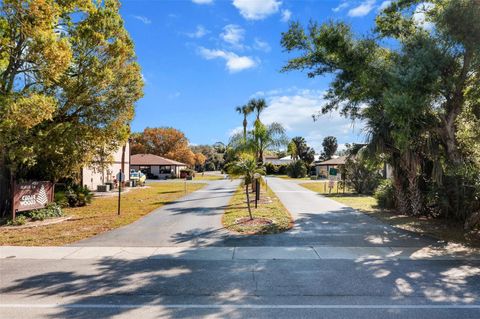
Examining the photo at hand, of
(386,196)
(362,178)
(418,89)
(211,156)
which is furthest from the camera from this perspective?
(211,156)

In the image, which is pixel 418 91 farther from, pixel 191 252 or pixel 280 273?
pixel 191 252

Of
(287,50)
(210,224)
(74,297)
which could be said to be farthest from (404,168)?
(74,297)

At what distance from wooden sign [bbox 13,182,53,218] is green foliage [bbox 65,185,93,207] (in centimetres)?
392

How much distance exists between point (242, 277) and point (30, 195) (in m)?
11.4

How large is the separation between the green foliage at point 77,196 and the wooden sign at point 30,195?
12.9 feet

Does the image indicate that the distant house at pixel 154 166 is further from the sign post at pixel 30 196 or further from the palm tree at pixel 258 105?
the sign post at pixel 30 196

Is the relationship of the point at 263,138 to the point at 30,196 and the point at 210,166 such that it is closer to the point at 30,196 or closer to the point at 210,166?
the point at 30,196

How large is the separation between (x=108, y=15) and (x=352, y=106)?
36.7ft

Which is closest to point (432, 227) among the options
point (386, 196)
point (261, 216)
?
point (386, 196)

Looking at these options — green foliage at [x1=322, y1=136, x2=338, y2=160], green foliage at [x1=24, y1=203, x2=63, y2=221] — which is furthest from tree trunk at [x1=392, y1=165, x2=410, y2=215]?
green foliage at [x1=322, y1=136, x2=338, y2=160]

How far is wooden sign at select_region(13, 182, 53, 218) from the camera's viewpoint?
13855mm

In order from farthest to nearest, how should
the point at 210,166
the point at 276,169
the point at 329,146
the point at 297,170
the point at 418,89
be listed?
the point at 210,166, the point at 329,146, the point at 276,169, the point at 297,170, the point at 418,89

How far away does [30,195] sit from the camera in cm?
1456

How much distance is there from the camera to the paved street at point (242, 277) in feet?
18.7
